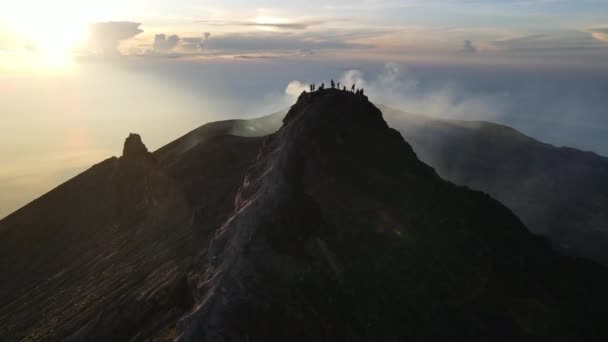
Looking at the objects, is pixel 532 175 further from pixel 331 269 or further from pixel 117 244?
pixel 117 244

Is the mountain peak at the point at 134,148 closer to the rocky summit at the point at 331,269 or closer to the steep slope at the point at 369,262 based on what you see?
the rocky summit at the point at 331,269

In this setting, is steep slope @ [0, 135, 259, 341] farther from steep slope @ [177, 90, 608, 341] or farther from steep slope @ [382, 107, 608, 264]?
steep slope @ [382, 107, 608, 264]

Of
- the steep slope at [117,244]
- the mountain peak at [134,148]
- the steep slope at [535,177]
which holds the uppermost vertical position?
the mountain peak at [134,148]

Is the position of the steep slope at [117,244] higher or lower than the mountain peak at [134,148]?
lower

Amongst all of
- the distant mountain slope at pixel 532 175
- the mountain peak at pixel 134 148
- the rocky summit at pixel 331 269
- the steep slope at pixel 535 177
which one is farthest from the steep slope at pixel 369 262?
the distant mountain slope at pixel 532 175

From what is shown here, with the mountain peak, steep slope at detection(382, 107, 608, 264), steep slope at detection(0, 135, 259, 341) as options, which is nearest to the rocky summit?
steep slope at detection(0, 135, 259, 341)

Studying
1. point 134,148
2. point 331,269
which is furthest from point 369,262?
point 134,148
